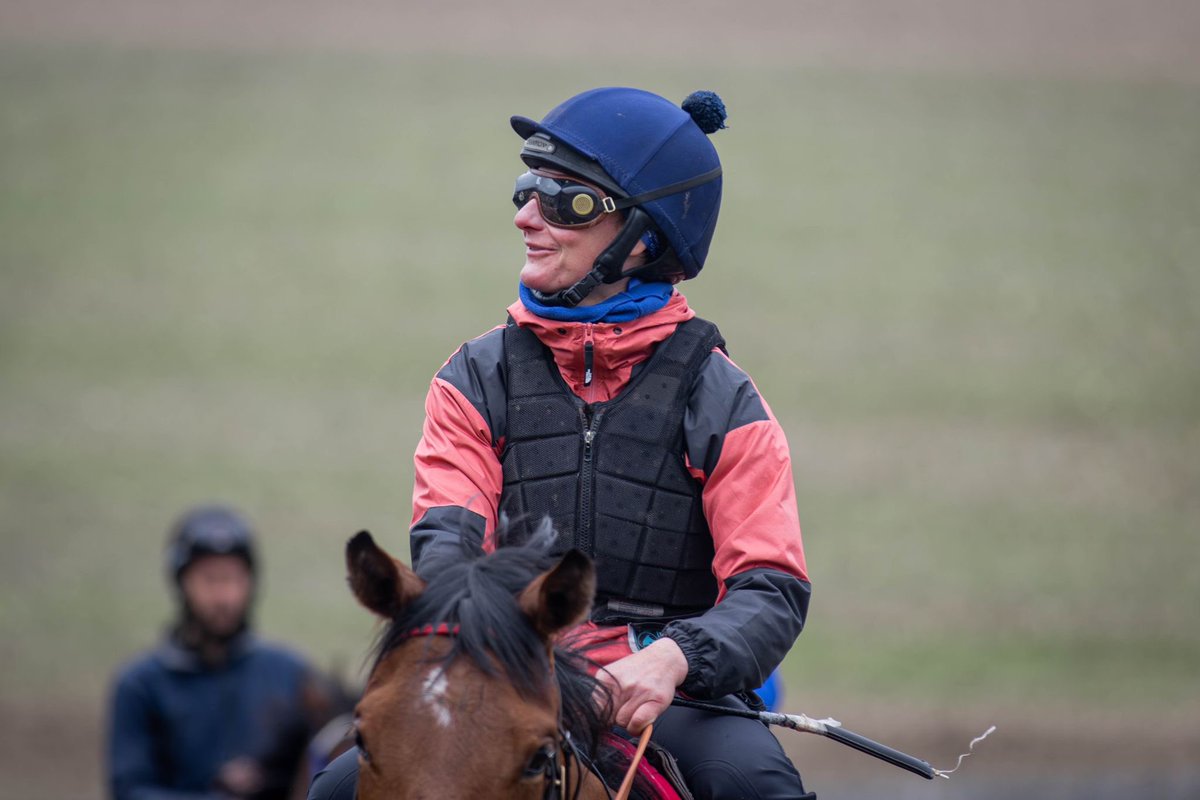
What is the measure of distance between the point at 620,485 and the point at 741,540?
11.5 inches

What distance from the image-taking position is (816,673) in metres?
12.8

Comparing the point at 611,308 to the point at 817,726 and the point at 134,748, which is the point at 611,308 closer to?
the point at 817,726

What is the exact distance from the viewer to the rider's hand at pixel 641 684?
105 inches

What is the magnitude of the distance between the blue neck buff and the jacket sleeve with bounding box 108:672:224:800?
190 inches

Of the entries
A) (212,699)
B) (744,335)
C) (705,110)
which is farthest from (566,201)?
(744,335)

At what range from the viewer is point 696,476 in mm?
3162

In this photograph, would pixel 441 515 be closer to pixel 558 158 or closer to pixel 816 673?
pixel 558 158

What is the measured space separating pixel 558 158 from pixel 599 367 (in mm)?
480

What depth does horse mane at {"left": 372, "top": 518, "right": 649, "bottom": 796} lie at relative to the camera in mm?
2379

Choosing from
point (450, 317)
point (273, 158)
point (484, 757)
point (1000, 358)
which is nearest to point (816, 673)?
point (1000, 358)

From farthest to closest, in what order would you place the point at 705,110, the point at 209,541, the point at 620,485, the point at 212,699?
the point at 209,541
the point at 212,699
the point at 705,110
the point at 620,485

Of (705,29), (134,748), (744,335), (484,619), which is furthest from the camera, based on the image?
(705,29)

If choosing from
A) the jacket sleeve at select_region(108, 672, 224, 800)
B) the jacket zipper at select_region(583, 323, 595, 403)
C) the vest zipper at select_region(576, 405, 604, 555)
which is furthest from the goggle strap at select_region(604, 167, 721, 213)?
the jacket sleeve at select_region(108, 672, 224, 800)

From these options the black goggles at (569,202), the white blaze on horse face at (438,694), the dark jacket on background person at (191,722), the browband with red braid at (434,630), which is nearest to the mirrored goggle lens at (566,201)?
the black goggles at (569,202)
